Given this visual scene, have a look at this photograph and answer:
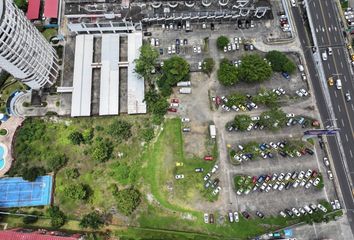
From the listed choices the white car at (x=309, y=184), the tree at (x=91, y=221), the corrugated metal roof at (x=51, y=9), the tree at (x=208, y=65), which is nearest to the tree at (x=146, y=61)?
the tree at (x=208, y=65)

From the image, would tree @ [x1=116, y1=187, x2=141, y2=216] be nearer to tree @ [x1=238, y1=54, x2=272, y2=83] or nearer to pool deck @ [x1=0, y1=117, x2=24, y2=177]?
pool deck @ [x1=0, y1=117, x2=24, y2=177]

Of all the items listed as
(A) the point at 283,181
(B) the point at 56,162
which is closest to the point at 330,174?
(A) the point at 283,181

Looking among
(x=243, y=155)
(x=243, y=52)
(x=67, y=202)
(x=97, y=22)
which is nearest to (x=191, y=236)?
(x=243, y=155)

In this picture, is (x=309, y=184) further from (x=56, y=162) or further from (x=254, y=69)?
(x=56, y=162)

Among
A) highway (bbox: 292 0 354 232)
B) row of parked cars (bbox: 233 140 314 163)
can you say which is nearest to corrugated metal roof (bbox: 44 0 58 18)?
row of parked cars (bbox: 233 140 314 163)

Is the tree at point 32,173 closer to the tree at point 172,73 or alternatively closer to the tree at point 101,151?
the tree at point 101,151

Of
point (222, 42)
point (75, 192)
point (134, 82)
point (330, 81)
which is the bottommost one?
point (75, 192)
